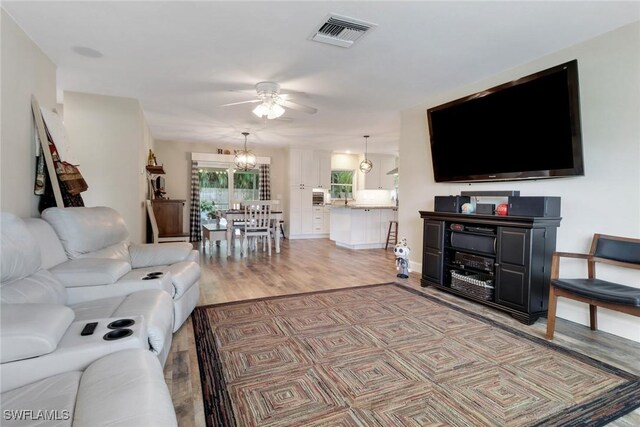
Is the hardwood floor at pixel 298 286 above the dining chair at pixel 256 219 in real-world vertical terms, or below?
below

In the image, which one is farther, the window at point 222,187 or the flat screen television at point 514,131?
the window at point 222,187

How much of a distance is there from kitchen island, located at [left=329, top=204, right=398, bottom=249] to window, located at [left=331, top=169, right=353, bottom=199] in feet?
8.84

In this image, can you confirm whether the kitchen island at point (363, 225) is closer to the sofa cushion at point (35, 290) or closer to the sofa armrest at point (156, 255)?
the sofa armrest at point (156, 255)

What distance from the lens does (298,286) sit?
3854 millimetres

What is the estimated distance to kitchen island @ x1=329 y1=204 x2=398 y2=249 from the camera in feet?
22.1

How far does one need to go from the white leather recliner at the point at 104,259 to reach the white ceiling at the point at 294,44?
153cm

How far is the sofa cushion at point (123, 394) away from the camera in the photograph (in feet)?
2.91

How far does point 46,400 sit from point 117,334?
334 mm

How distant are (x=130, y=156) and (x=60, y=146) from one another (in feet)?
4.43

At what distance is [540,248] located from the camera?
9.27 ft

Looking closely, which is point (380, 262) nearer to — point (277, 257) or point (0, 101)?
point (277, 257)

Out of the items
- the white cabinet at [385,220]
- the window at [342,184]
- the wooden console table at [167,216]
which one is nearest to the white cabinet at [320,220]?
Answer: the window at [342,184]

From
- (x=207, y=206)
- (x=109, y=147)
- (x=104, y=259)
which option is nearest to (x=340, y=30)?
(x=104, y=259)

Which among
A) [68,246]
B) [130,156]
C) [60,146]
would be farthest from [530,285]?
[130,156]
